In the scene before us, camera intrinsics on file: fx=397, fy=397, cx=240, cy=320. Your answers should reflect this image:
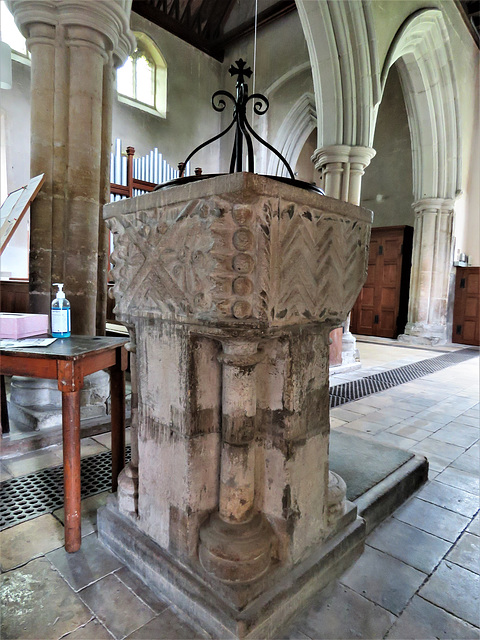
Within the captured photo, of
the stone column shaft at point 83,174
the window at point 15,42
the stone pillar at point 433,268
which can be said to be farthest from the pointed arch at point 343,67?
the window at point 15,42

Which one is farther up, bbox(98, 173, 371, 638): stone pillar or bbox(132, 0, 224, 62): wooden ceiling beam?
bbox(132, 0, 224, 62): wooden ceiling beam

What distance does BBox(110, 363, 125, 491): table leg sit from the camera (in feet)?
5.69

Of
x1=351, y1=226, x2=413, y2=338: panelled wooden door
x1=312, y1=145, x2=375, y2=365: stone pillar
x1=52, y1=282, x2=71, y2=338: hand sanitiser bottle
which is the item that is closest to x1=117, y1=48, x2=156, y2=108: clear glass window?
x1=312, y1=145, x2=375, y2=365: stone pillar

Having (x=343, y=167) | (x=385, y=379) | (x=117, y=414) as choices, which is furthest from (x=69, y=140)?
(x=385, y=379)

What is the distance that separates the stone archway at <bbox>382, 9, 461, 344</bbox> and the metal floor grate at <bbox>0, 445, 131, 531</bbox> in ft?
24.9

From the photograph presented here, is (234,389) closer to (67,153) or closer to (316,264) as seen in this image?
(316,264)

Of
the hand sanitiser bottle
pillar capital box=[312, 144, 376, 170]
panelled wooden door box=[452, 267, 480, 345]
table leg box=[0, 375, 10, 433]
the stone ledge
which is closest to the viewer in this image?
the stone ledge

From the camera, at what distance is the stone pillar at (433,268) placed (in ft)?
26.6

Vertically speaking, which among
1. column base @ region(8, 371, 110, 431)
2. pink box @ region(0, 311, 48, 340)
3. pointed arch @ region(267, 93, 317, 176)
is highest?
pointed arch @ region(267, 93, 317, 176)

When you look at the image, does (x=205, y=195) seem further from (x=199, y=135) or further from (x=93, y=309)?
(x=199, y=135)

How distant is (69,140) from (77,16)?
0.71 metres

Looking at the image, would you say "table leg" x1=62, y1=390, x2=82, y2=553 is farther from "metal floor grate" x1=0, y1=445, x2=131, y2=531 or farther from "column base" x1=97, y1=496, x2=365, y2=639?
"metal floor grate" x1=0, y1=445, x2=131, y2=531

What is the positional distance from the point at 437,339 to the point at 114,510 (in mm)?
7972

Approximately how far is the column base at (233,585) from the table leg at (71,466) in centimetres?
11
